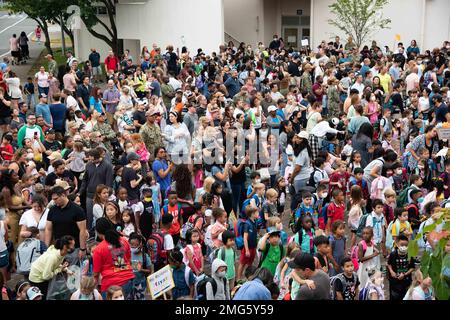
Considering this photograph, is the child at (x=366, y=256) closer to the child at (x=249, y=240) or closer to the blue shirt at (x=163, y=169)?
the child at (x=249, y=240)

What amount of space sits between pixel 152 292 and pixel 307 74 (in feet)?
45.7

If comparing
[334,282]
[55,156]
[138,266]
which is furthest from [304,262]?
[55,156]

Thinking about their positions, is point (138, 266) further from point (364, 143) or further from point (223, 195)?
point (364, 143)

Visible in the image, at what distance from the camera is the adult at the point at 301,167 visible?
1241 cm

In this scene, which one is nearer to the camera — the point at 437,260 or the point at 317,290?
the point at 437,260

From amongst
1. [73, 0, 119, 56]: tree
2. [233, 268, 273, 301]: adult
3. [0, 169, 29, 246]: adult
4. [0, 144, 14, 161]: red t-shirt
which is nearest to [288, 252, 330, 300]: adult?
[233, 268, 273, 301]: adult

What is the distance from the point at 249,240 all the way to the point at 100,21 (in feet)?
82.3

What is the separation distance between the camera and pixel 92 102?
17656 millimetres

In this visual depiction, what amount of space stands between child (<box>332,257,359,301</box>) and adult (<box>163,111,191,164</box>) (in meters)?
5.14

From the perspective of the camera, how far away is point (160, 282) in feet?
26.6

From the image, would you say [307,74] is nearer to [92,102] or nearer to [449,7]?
[92,102]

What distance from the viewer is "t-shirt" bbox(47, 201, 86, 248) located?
986 centimetres

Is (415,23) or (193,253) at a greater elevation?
(415,23)

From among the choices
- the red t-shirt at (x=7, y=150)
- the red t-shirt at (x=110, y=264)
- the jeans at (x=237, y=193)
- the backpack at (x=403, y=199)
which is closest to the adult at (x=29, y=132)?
the red t-shirt at (x=7, y=150)
